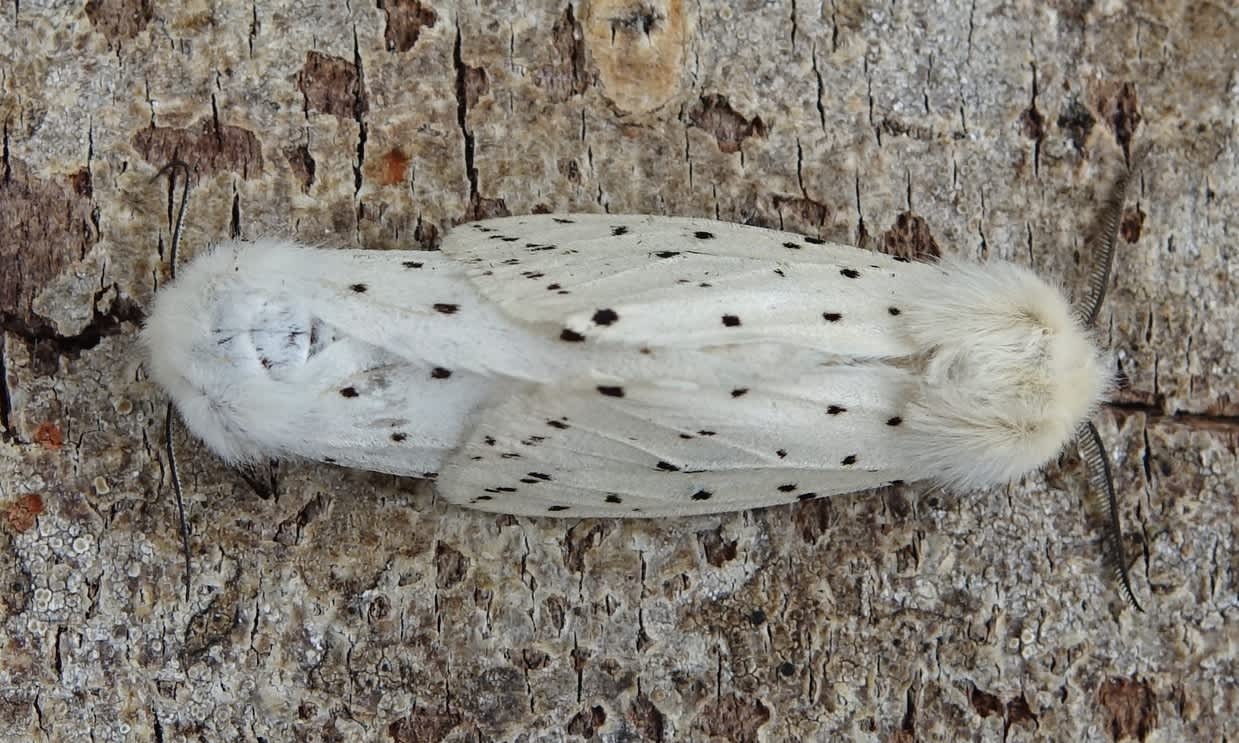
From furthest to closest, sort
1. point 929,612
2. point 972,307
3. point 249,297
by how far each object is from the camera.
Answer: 1. point 929,612
2. point 972,307
3. point 249,297

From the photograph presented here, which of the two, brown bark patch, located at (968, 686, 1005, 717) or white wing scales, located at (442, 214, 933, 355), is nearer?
white wing scales, located at (442, 214, 933, 355)

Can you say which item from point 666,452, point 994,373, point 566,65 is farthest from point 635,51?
point 994,373

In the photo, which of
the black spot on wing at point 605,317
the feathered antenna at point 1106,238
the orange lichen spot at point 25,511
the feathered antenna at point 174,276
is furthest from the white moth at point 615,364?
the orange lichen spot at point 25,511

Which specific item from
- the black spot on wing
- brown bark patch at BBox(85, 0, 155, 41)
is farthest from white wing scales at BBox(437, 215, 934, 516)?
brown bark patch at BBox(85, 0, 155, 41)

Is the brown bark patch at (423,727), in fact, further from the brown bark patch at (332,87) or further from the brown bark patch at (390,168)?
the brown bark patch at (332,87)

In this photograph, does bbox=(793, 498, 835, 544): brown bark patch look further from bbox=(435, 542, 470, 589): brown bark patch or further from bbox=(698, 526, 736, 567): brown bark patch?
bbox=(435, 542, 470, 589): brown bark patch

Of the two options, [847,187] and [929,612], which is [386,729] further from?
[847,187]

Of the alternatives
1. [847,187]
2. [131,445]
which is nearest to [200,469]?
[131,445]
